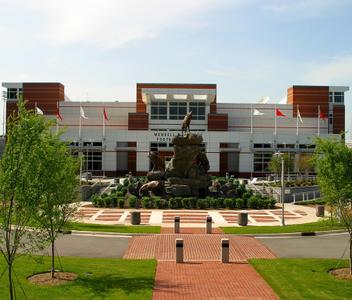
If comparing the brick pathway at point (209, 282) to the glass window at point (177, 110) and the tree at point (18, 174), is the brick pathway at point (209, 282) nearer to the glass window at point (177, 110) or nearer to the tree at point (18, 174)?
the tree at point (18, 174)

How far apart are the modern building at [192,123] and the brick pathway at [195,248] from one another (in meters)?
44.8

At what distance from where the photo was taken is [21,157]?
10562 millimetres

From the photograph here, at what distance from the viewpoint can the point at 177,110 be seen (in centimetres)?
7506

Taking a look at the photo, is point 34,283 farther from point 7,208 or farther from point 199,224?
point 199,224

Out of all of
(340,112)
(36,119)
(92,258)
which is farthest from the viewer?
(340,112)

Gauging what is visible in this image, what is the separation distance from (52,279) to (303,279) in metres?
7.41

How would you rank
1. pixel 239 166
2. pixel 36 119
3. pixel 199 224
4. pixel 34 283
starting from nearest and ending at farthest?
pixel 36 119 < pixel 34 283 < pixel 199 224 < pixel 239 166

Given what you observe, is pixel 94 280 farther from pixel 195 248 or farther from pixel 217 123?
pixel 217 123

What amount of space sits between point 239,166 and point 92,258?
53270mm

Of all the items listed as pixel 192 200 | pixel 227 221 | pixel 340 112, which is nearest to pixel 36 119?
pixel 227 221

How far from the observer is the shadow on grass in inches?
499

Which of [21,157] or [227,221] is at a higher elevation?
[21,157]

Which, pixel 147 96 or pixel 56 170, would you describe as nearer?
pixel 56 170

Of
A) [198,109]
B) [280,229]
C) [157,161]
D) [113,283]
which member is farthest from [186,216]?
[198,109]
